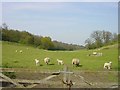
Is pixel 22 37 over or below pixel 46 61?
over

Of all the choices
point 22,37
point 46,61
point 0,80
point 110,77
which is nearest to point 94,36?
point 22,37

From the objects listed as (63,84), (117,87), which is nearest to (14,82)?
(63,84)

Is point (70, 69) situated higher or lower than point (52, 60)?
higher

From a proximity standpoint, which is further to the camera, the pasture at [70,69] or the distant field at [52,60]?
the distant field at [52,60]

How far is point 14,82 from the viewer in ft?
22.1

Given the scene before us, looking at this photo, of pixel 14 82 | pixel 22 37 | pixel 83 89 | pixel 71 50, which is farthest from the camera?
pixel 22 37

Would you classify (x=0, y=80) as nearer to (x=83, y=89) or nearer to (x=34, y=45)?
(x=83, y=89)

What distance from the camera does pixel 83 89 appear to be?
20.3 ft

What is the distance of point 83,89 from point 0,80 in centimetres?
202

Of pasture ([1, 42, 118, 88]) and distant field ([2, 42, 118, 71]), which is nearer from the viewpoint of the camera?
pasture ([1, 42, 118, 88])

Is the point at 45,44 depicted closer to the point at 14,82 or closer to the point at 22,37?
the point at 22,37

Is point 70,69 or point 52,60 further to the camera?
point 52,60

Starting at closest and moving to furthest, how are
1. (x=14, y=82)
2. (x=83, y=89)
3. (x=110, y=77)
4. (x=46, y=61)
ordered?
(x=83, y=89) → (x=14, y=82) → (x=110, y=77) → (x=46, y=61)

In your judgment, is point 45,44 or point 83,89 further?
point 45,44
